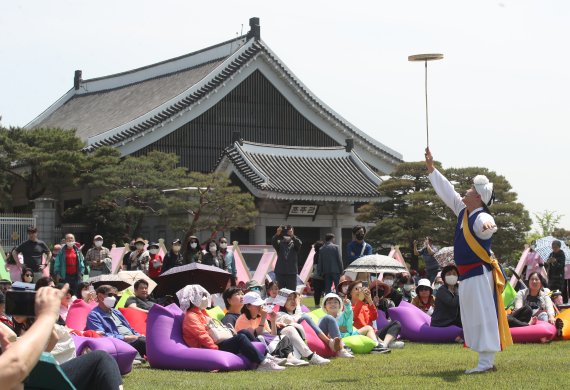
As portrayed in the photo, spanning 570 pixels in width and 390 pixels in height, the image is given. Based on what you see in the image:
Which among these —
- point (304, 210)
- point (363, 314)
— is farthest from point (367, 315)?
point (304, 210)

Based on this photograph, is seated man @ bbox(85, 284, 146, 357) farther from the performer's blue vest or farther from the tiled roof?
the tiled roof

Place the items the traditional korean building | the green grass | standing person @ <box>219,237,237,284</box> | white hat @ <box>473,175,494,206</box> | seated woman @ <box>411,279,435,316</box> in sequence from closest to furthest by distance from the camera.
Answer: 1. the green grass
2. white hat @ <box>473,175,494,206</box>
3. seated woman @ <box>411,279,435,316</box>
4. standing person @ <box>219,237,237,284</box>
5. the traditional korean building

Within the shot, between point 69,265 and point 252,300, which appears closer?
point 252,300

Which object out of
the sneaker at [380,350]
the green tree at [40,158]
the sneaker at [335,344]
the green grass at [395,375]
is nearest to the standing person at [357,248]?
the sneaker at [380,350]

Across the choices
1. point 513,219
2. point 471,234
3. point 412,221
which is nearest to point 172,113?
point 412,221

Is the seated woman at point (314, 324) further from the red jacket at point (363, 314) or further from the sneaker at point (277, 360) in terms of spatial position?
the red jacket at point (363, 314)

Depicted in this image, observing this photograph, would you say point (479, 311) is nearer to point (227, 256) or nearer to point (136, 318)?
point (136, 318)

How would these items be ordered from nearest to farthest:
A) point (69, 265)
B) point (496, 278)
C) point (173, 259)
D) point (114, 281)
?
1. point (496, 278)
2. point (114, 281)
3. point (173, 259)
4. point (69, 265)

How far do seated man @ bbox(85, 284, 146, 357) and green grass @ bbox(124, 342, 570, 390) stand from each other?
566mm

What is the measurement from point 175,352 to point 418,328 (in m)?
4.47

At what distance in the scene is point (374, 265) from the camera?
16812 mm

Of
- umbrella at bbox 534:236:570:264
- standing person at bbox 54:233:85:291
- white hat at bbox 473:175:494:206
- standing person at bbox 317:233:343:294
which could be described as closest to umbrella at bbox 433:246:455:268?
umbrella at bbox 534:236:570:264

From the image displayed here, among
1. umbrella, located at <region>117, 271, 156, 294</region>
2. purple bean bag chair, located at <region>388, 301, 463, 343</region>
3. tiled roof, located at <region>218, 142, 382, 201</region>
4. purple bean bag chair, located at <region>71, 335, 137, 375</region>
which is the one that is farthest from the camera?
tiled roof, located at <region>218, 142, 382, 201</region>

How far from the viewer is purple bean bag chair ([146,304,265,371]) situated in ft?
34.8
